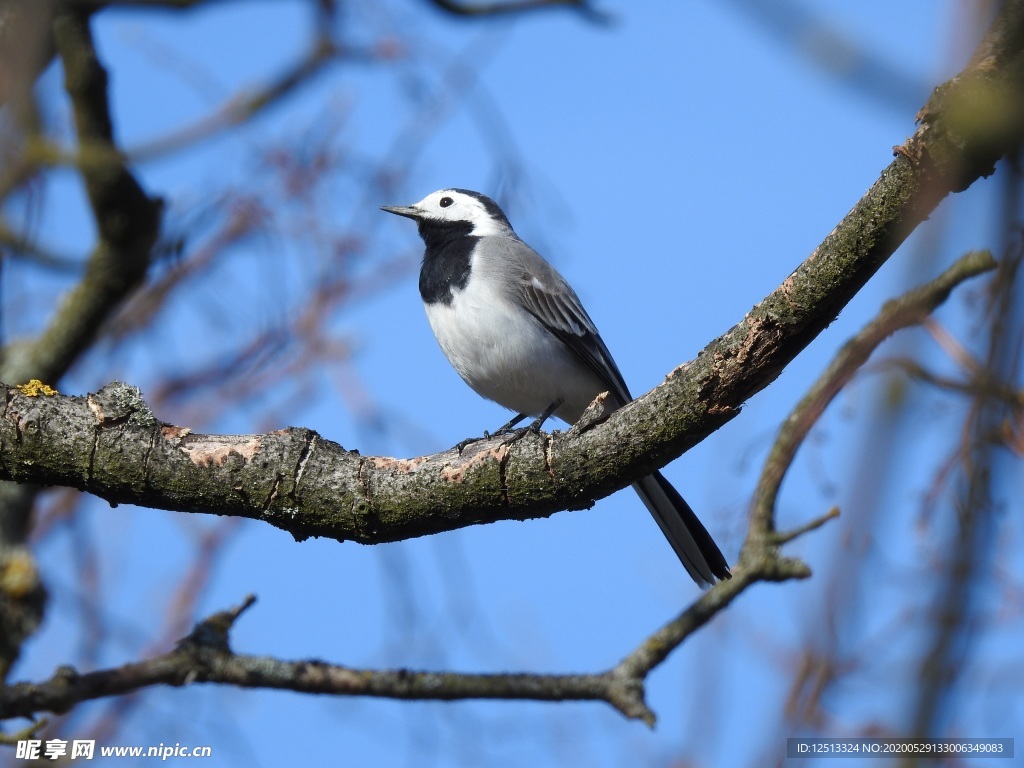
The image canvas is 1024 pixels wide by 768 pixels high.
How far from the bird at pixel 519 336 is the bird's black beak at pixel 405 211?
3.46 ft

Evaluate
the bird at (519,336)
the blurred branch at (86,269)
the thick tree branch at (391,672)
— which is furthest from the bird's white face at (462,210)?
the thick tree branch at (391,672)

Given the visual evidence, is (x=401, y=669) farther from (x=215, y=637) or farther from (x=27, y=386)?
(x=27, y=386)

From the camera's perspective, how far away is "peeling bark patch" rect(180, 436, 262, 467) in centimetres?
394

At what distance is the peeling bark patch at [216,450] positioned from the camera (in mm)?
3941

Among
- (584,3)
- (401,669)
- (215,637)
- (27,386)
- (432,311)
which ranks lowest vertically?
(401,669)

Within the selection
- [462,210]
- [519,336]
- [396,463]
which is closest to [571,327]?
[519,336]

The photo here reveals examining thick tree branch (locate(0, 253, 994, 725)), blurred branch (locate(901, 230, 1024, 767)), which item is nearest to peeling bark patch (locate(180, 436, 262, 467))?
thick tree branch (locate(0, 253, 994, 725))

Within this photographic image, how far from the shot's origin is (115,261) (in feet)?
19.8

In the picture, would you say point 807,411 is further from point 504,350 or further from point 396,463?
point 396,463

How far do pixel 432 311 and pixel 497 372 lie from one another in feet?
2.03

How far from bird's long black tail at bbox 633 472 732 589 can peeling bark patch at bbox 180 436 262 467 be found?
2.39 meters

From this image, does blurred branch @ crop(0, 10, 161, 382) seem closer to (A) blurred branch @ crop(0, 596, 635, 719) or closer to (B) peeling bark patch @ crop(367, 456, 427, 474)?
(A) blurred branch @ crop(0, 596, 635, 719)

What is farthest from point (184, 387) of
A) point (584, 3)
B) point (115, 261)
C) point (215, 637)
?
point (584, 3)

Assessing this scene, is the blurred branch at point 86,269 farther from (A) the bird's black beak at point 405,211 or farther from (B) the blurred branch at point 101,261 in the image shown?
(A) the bird's black beak at point 405,211
